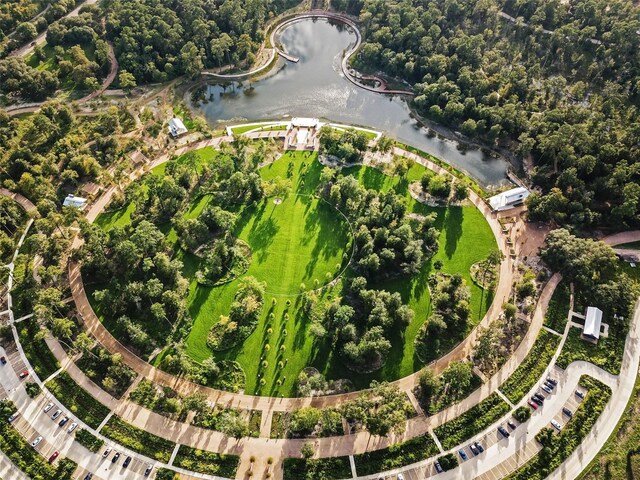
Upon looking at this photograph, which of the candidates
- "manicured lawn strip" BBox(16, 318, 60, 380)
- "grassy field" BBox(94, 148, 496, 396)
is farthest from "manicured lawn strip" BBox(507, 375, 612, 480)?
"manicured lawn strip" BBox(16, 318, 60, 380)

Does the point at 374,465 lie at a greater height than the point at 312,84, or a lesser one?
lesser

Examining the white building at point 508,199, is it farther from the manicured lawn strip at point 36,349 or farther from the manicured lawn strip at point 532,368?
the manicured lawn strip at point 36,349

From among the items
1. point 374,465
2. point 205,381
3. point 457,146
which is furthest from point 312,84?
point 374,465

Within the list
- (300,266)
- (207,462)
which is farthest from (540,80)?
(207,462)

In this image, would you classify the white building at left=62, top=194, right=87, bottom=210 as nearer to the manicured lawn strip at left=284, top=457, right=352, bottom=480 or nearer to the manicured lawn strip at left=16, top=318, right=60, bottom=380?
the manicured lawn strip at left=16, top=318, right=60, bottom=380

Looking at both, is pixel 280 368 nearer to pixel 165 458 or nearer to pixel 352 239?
pixel 165 458

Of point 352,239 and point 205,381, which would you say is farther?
point 352,239

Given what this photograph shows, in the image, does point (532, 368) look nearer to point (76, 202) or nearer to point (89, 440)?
point (89, 440)
